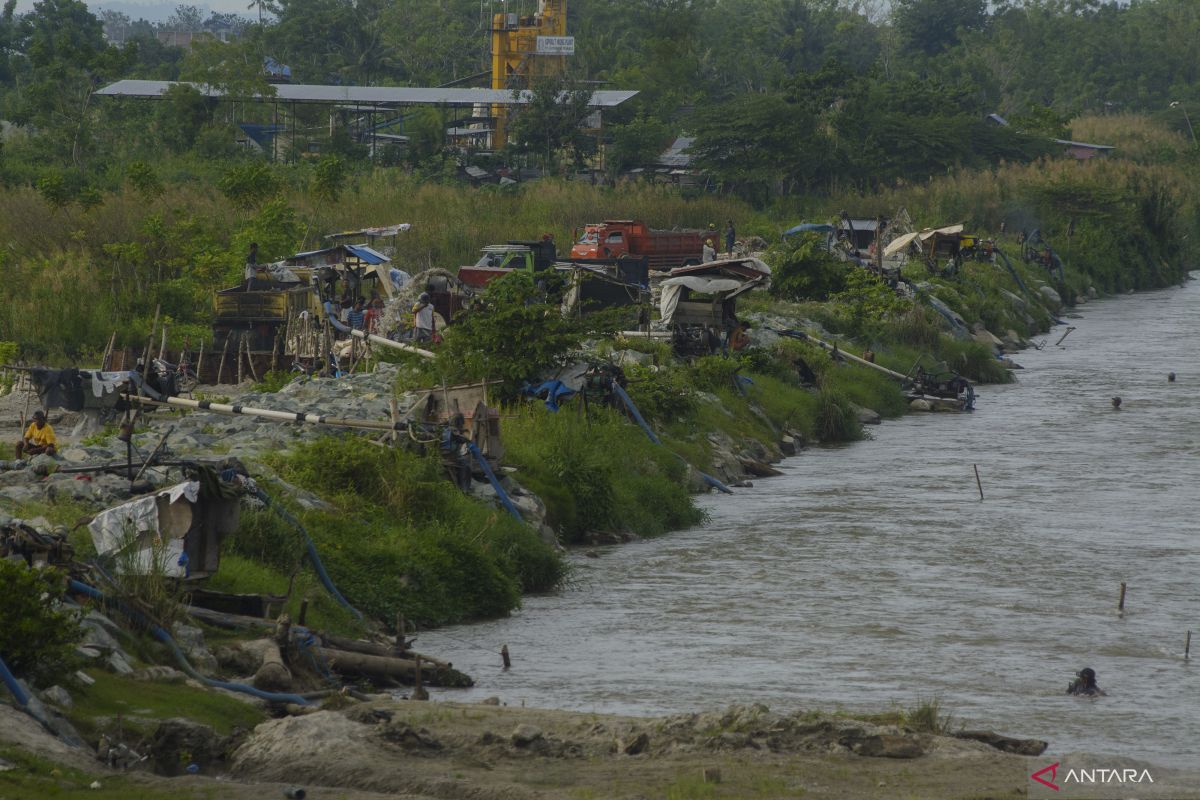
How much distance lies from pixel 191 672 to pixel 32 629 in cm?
176

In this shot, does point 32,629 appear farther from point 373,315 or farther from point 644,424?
point 373,315

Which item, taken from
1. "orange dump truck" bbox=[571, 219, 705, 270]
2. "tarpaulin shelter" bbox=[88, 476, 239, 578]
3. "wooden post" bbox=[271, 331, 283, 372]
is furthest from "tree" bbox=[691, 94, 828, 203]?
"tarpaulin shelter" bbox=[88, 476, 239, 578]

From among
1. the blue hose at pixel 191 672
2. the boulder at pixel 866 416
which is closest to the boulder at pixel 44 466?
the blue hose at pixel 191 672

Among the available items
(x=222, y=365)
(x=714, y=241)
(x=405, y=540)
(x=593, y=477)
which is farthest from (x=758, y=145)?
(x=405, y=540)

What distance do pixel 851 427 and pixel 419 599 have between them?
15293 mm

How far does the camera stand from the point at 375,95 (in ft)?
216

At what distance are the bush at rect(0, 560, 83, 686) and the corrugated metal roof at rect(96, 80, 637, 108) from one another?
51.8 m

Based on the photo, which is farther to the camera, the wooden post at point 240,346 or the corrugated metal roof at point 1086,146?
the corrugated metal roof at point 1086,146

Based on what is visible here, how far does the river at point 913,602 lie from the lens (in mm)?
14469

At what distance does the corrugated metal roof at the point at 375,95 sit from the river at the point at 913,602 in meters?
38.0

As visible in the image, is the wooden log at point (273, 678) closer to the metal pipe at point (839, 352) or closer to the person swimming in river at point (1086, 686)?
the person swimming in river at point (1086, 686)

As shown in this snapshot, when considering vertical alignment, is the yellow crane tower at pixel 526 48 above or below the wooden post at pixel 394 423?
above

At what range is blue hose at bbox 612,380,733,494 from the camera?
2459 centimetres

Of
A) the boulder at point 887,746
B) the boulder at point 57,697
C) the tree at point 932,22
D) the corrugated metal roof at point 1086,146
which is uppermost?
the tree at point 932,22
